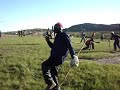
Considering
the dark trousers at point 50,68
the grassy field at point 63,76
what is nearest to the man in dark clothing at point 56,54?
the dark trousers at point 50,68

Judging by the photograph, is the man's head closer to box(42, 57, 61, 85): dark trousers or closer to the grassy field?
box(42, 57, 61, 85): dark trousers

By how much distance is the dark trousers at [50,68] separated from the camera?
9.24 m

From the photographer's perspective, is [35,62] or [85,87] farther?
[35,62]

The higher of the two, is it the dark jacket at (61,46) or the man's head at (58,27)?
the man's head at (58,27)

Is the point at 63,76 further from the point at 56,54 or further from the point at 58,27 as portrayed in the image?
the point at 58,27

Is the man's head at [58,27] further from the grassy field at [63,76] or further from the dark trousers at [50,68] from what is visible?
the grassy field at [63,76]

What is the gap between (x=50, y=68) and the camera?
9430 mm

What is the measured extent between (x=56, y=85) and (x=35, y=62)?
7330mm

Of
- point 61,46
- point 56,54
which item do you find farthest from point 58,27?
point 56,54

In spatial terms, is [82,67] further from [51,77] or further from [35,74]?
[51,77]

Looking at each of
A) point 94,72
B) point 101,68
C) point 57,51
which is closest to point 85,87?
point 94,72

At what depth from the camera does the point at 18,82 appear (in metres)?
13.9

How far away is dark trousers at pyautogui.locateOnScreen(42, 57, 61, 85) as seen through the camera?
9.24 meters

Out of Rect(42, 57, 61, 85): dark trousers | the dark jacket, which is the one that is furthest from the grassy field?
the dark jacket
